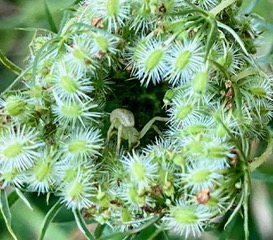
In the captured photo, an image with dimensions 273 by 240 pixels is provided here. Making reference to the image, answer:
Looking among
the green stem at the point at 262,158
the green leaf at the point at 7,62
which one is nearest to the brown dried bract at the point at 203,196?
the green stem at the point at 262,158

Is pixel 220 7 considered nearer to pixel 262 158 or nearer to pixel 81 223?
pixel 262 158

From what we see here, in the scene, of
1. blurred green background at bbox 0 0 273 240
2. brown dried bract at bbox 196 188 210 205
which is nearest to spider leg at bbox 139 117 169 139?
brown dried bract at bbox 196 188 210 205

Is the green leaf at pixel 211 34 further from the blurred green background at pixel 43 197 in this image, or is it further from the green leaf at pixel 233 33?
the blurred green background at pixel 43 197

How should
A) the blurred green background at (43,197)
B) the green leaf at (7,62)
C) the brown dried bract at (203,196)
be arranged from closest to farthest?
the brown dried bract at (203,196) → the green leaf at (7,62) → the blurred green background at (43,197)

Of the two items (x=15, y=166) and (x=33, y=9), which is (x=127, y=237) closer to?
(x=15, y=166)

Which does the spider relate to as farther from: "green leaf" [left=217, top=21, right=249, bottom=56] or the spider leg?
"green leaf" [left=217, top=21, right=249, bottom=56]

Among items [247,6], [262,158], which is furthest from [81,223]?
[247,6]
